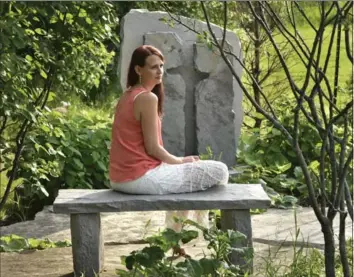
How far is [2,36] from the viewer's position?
5.45 metres

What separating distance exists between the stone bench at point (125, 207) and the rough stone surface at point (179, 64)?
9.96ft

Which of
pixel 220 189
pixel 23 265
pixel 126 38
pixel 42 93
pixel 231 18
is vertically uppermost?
pixel 231 18

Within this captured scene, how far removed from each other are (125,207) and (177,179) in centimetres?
33

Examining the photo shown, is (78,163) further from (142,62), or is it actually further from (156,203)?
(156,203)

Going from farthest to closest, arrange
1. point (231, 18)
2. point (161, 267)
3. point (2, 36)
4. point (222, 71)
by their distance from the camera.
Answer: point (231, 18), point (222, 71), point (2, 36), point (161, 267)

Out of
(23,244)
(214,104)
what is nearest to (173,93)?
(214,104)

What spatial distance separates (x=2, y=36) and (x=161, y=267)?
228 cm

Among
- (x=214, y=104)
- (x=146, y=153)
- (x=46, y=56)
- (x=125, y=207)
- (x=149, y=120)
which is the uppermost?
(x=46, y=56)

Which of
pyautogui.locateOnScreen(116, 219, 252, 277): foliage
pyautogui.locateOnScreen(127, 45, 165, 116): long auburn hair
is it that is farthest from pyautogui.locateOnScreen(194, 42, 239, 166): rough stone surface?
pyautogui.locateOnScreen(116, 219, 252, 277): foliage

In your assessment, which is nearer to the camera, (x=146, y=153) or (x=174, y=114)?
(x=146, y=153)

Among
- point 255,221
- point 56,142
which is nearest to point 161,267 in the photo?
point 255,221

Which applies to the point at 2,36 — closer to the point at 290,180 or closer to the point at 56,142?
the point at 56,142

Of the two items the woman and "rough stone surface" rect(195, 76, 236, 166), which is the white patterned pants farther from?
"rough stone surface" rect(195, 76, 236, 166)

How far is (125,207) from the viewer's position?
4.90 m
